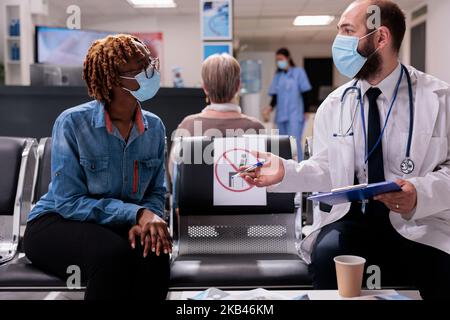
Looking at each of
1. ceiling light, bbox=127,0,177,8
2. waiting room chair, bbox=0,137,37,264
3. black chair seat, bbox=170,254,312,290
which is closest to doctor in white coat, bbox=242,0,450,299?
black chair seat, bbox=170,254,312,290

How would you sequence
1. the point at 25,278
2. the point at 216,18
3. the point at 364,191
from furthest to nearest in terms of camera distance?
1. the point at 216,18
2. the point at 25,278
3. the point at 364,191

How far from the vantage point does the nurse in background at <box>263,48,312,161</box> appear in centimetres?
116

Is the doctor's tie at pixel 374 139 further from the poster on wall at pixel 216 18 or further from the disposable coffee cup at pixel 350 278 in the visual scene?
the poster on wall at pixel 216 18

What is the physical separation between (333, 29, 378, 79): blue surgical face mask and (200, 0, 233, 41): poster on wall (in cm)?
31

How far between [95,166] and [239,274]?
0.41 m

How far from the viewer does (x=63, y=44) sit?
1.77m

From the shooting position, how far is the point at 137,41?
90 centimetres

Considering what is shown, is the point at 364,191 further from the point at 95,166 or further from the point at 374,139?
the point at 95,166

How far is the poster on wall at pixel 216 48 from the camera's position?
130 cm

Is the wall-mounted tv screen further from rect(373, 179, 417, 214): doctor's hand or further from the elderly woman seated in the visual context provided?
rect(373, 179, 417, 214): doctor's hand

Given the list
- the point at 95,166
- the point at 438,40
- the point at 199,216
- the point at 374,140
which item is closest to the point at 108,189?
the point at 95,166

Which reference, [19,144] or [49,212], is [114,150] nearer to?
[49,212]

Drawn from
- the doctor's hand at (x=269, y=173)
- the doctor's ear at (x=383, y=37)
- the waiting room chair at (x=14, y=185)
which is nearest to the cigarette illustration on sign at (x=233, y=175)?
the doctor's hand at (x=269, y=173)
